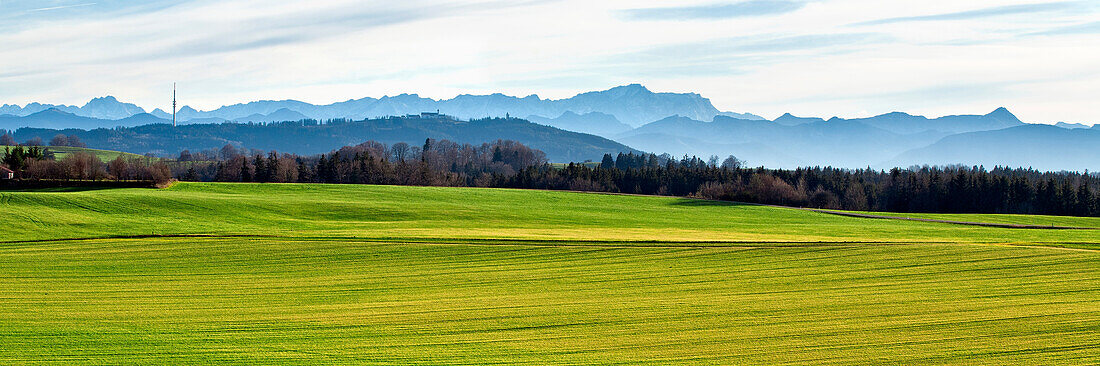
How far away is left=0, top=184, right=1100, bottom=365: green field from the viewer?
1614 centimetres

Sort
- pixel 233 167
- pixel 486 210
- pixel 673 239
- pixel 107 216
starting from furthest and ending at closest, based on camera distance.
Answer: pixel 233 167, pixel 486 210, pixel 107 216, pixel 673 239

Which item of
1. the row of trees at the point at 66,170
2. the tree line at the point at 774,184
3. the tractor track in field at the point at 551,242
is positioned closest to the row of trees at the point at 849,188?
the tree line at the point at 774,184

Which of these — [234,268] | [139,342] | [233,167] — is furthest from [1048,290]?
[233,167]

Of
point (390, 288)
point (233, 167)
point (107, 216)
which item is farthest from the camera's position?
point (233, 167)

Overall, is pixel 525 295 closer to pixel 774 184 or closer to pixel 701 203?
pixel 701 203

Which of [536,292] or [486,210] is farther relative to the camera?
[486,210]

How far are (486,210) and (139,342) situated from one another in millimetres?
40535

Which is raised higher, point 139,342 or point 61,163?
point 61,163

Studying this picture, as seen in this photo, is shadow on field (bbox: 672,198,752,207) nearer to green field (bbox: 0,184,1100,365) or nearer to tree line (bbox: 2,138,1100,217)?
tree line (bbox: 2,138,1100,217)

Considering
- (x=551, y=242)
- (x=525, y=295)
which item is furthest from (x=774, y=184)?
(x=525, y=295)

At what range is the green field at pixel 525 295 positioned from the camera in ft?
53.0

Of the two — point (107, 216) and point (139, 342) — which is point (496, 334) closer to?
point (139, 342)

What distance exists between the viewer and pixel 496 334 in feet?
57.7

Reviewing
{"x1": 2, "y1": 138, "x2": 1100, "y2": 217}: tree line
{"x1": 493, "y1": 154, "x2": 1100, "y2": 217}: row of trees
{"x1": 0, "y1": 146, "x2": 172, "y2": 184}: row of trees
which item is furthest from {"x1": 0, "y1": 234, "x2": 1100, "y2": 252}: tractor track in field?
{"x1": 493, "y1": 154, "x2": 1100, "y2": 217}: row of trees
